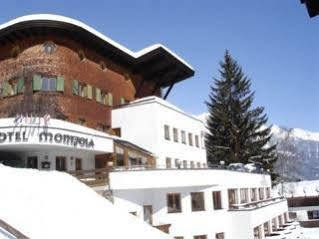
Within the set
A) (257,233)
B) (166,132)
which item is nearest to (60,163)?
(166,132)

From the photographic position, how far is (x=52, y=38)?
3697 centimetres

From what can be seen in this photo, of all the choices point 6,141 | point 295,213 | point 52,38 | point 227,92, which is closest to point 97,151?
point 6,141

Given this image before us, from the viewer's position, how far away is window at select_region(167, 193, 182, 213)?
31297 mm

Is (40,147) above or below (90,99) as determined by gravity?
below

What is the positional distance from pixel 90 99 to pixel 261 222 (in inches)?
731

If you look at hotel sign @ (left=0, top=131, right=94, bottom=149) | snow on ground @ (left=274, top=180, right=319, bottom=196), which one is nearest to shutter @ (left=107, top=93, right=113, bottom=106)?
hotel sign @ (left=0, top=131, right=94, bottom=149)

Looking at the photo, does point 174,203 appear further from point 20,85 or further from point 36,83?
point 20,85

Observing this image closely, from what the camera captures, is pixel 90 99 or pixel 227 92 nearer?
pixel 90 99

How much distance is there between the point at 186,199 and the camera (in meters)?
32.2

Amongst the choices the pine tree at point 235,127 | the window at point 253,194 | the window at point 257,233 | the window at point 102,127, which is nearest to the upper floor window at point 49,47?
the window at point 102,127

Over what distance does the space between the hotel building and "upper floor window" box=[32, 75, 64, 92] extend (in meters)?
0.08

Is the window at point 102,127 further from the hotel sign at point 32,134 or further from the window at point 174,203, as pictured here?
the window at point 174,203

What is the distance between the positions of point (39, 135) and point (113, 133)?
13.3 metres

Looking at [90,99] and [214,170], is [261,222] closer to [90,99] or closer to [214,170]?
[214,170]
